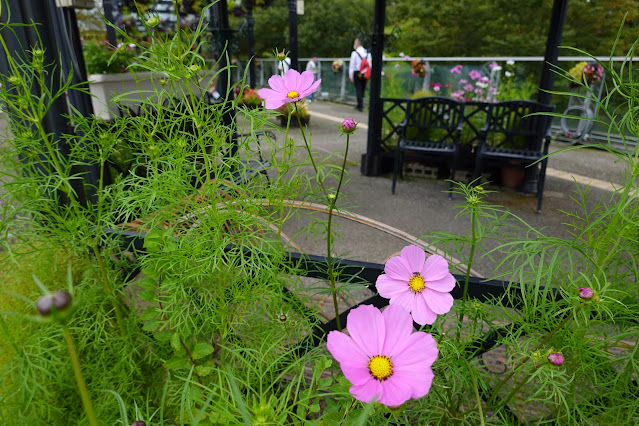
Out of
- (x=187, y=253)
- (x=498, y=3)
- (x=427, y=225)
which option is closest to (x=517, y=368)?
(x=187, y=253)

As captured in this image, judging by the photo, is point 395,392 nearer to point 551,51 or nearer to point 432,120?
point 432,120

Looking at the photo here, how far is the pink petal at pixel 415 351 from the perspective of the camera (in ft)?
1.51

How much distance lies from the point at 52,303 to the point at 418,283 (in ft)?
1.72

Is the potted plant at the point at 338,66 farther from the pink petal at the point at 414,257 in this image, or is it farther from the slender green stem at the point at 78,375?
the slender green stem at the point at 78,375

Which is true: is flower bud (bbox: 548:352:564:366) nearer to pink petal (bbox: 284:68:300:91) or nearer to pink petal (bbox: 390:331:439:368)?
pink petal (bbox: 390:331:439:368)

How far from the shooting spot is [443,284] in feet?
2.17

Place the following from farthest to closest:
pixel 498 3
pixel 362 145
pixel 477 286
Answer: pixel 498 3, pixel 362 145, pixel 477 286

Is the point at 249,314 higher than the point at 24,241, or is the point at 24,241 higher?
the point at 24,241

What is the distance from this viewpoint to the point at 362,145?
6383mm

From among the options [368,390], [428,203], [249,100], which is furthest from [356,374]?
[249,100]

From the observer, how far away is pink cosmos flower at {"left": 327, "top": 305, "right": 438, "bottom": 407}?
1.40ft

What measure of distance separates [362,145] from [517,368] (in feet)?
19.2

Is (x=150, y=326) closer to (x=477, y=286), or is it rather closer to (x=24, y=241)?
(x=24, y=241)

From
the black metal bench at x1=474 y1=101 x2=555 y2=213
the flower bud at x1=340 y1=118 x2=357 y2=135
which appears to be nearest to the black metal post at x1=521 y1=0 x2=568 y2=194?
the black metal bench at x1=474 y1=101 x2=555 y2=213
